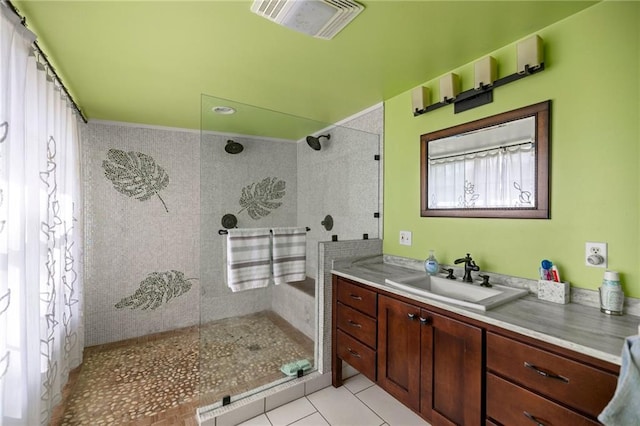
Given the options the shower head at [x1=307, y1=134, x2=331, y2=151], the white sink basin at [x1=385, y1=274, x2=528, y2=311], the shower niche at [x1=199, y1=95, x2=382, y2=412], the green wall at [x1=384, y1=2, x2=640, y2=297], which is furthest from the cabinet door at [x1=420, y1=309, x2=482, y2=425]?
the shower head at [x1=307, y1=134, x2=331, y2=151]

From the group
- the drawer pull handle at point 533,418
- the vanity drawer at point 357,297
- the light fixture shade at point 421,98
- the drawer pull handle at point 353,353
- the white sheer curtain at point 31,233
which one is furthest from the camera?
the light fixture shade at point 421,98

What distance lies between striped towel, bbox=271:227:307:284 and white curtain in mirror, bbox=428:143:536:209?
1.04 metres

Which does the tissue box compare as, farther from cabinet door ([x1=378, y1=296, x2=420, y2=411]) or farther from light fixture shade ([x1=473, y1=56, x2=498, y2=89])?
light fixture shade ([x1=473, y1=56, x2=498, y2=89])

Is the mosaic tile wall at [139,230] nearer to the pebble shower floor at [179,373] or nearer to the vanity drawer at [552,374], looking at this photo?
the pebble shower floor at [179,373]

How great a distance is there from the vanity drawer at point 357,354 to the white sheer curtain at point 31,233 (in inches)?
69.2

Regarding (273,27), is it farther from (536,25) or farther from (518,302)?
(518,302)

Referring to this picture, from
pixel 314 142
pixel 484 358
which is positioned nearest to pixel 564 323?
pixel 484 358

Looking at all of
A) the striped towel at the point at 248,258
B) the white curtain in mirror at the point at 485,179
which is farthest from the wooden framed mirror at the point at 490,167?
the striped towel at the point at 248,258

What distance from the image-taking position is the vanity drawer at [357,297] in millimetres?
1836

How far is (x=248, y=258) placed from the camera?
2.08m

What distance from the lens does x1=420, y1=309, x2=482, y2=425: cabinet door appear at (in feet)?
4.21

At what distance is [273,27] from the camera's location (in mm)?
1474

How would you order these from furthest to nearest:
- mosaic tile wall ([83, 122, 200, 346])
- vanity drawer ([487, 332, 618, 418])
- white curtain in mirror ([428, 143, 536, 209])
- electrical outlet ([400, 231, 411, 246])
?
mosaic tile wall ([83, 122, 200, 346]) → electrical outlet ([400, 231, 411, 246]) → white curtain in mirror ([428, 143, 536, 209]) → vanity drawer ([487, 332, 618, 418])

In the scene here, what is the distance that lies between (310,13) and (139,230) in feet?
9.32
